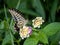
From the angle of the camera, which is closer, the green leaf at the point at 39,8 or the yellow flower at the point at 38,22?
the yellow flower at the point at 38,22

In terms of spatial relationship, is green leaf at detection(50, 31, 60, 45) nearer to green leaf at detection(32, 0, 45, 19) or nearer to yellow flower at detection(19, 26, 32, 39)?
yellow flower at detection(19, 26, 32, 39)

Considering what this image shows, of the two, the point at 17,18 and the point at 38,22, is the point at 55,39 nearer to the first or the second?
the point at 38,22

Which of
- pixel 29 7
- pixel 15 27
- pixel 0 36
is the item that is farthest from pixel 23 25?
pixel 29 7

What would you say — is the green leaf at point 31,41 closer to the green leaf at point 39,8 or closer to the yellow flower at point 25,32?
the yellow flower at point 25,32

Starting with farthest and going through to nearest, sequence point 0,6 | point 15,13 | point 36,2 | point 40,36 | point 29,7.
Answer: point 0,6, point 29,7, point 36,2, point 40,36, point 15,13

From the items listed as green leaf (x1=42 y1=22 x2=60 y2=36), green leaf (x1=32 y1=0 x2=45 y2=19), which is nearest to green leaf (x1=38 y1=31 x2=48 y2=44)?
green leaf (x1=42 y1=22 x2=60 y2=36)

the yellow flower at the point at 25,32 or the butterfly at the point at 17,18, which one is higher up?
the butterfly at the point at 17,18

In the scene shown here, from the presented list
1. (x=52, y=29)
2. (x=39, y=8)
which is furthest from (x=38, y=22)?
(x=39, y=8)

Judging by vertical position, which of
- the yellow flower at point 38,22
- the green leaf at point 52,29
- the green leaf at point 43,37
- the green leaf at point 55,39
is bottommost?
the green leaf at point 55,39

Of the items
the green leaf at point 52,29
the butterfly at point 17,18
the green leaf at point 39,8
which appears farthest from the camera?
the green leaf at point 39,8

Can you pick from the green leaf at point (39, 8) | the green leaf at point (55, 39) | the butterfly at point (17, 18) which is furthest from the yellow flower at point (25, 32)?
the green leaf at point (39, 8)

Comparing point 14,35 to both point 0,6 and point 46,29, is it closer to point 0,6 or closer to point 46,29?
point 46,29
